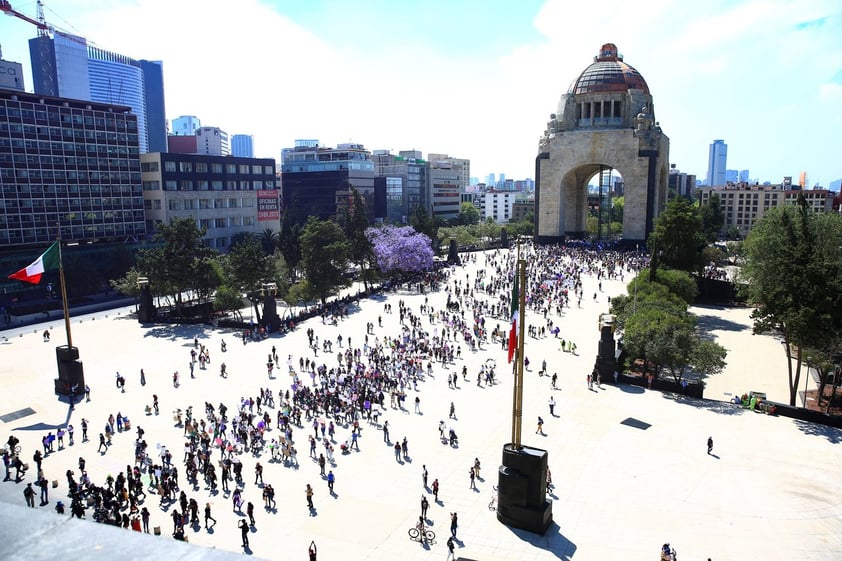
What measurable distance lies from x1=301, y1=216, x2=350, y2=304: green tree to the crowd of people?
241 cm

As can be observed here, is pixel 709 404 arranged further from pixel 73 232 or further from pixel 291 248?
pixel 73 232

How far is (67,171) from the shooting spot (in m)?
65.1

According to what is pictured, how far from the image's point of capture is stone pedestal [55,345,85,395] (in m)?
31.6

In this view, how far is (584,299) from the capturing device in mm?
55781

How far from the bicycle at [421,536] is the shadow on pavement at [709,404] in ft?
58.4

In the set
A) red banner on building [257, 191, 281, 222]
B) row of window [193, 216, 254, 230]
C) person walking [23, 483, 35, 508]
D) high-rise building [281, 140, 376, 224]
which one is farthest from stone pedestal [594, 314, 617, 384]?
high-rise building [281, 140, 376, 224]

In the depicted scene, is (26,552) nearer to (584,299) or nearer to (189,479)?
(189,479)

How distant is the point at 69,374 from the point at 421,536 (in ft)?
75.3

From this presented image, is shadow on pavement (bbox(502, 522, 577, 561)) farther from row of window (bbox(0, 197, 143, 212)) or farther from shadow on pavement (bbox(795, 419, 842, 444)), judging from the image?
row of window (bbox(0, 197, 143, 212))

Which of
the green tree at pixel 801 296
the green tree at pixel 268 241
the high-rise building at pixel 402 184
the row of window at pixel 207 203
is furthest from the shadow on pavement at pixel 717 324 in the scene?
the high-rise building at pixel 402 184

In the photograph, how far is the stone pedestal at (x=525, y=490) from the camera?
1886 cm

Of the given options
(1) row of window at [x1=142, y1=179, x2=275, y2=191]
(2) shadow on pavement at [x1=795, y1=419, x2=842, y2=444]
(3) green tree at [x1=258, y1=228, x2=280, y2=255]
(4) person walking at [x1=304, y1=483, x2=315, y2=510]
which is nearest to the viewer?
(4) person walking at [x1=304, y1=483, x2=315, y2=510]

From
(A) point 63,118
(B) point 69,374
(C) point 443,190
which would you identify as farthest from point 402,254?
(C) point 443,190

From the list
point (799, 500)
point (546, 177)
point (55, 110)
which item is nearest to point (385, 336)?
point (799, 500)
